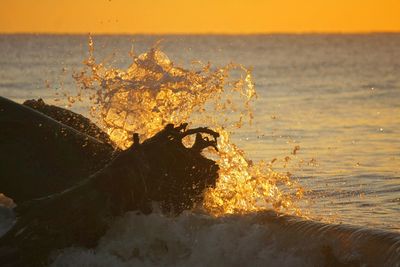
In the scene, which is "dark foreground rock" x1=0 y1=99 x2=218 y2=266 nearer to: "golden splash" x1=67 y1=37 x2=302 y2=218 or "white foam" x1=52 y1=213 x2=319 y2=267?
"white foam" x1=52 y1=213 x2=319 y2=267

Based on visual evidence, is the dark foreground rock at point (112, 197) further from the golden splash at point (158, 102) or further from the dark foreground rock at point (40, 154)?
the golden splash at point (158, 102)

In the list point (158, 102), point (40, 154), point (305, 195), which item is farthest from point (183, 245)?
point (305, 195)

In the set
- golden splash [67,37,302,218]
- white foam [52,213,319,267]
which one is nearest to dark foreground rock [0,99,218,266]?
white foam [52,213,319,267]

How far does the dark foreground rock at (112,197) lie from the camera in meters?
9.59

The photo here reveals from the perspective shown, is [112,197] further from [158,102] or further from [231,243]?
[158,102]

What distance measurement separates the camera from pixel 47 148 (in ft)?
35.9

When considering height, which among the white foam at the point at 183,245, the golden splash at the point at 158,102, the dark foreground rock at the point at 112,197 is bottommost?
the white foam at the point at 183,245

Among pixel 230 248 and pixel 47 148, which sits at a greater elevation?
pixel 47 148

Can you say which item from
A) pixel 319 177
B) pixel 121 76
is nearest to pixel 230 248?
pixel 121 76

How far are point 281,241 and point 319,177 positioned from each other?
7.20 m

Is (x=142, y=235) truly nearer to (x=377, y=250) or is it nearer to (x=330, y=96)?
(x=377, y=250)

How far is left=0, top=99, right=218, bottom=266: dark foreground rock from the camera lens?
9594 millimetres

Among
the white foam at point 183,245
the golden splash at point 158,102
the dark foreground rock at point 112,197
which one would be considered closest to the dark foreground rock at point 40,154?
the dark foreground rock at point 112,197

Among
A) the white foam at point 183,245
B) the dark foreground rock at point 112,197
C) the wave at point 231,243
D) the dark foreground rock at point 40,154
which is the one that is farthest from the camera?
the dark foreground rock at point 40,154
